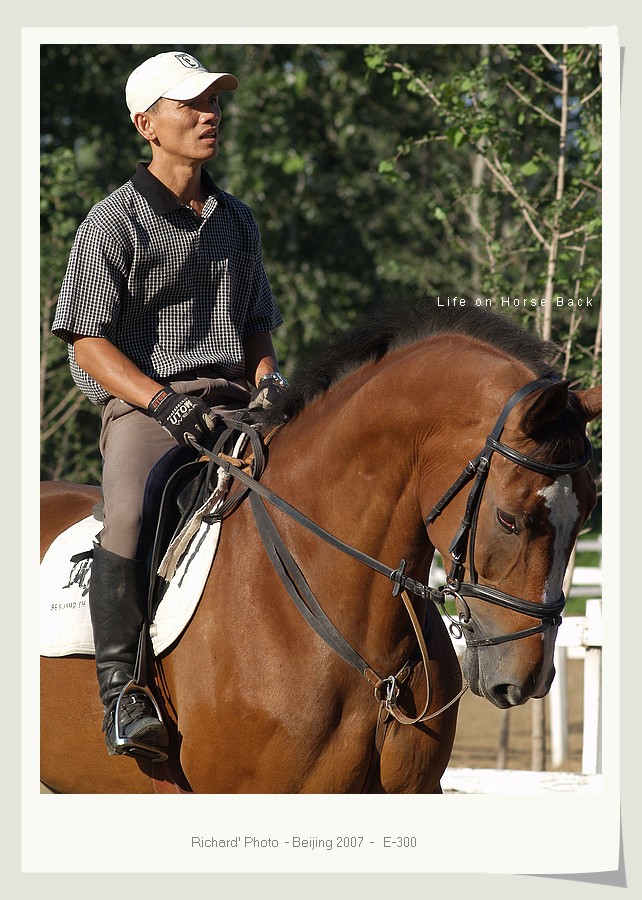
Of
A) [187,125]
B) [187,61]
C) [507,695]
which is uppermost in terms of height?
[187,61]

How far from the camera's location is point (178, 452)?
4242 mm

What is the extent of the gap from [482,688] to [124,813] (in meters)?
1.76

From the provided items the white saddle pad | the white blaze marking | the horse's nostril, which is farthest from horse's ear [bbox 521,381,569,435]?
the white saddle pad

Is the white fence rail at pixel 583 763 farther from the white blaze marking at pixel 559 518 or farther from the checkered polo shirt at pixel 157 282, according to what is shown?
the white blaze marking at pixel 559 518

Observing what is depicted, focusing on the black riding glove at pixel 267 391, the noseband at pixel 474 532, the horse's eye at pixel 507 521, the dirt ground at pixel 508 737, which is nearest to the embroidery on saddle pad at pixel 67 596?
the black riding glove at pixel 267 391

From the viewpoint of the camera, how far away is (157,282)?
4.31 m

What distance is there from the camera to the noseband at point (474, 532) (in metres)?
3.11

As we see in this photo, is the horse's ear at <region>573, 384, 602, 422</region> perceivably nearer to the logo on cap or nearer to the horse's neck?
the horse's neck

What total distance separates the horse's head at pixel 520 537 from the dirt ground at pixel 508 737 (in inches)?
225

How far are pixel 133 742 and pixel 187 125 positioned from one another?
2399 mm

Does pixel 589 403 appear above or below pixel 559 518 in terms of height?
above

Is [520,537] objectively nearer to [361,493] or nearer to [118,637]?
[361,493]

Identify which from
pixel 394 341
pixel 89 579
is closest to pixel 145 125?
pixel 394 341
